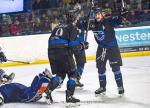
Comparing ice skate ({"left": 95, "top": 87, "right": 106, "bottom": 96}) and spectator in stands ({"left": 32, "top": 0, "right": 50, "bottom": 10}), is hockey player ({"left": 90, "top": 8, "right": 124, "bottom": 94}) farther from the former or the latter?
spectator in stands ({"left": 32, "top": 0, "right": 50, "bottom": 10})

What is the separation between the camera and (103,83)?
6840mm

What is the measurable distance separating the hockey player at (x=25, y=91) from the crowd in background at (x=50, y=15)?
16.5 ft

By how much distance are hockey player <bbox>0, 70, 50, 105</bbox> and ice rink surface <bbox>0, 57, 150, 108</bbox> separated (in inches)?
3.9

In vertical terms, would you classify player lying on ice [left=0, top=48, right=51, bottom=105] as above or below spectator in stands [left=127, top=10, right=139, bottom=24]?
below

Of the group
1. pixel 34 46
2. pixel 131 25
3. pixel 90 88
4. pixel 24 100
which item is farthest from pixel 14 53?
pixel 24 100

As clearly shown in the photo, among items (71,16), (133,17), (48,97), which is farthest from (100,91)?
(133,17)

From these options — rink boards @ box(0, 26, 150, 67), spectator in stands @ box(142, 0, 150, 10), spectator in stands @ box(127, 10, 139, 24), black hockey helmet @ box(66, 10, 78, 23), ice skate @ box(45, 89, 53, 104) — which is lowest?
rink boards @ box(0, 26, 150, 67)

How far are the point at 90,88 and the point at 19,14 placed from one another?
548 cm

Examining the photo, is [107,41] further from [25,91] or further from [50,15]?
[50,15]

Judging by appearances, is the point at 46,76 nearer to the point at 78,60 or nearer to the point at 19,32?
the point at 78,60

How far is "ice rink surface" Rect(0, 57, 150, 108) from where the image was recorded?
6.20 metres

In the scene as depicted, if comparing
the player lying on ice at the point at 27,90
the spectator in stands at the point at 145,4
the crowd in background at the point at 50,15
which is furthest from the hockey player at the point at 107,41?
the spectator in stands at the point at 145,4

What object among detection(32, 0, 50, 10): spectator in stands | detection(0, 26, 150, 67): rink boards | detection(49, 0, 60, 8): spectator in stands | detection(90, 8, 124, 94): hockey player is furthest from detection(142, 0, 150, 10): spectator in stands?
detection(90, 8, 124, 94): hockey player

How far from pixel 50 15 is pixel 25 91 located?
19.4 feet
